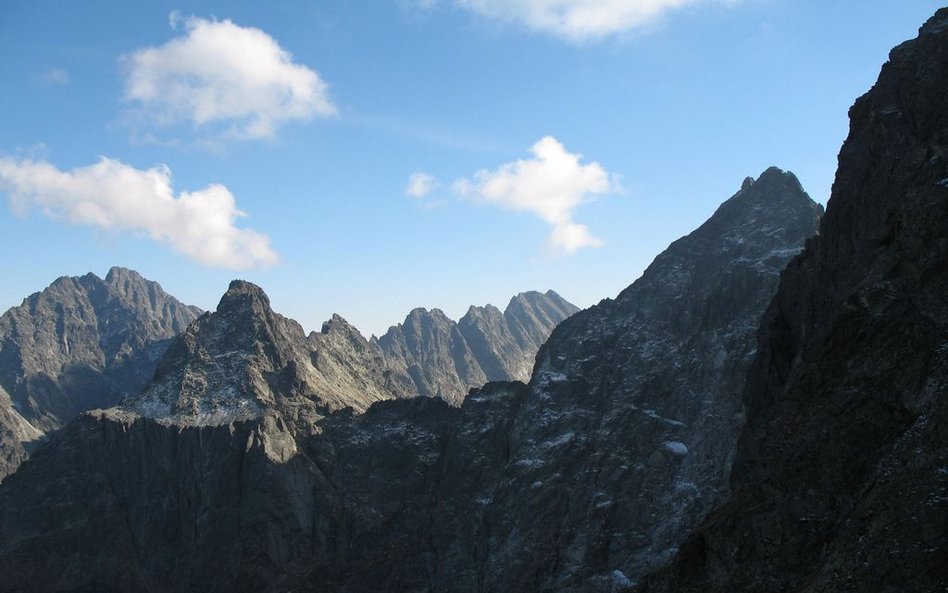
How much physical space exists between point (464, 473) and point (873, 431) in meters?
122

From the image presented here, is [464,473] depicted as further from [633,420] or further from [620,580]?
[620,580]

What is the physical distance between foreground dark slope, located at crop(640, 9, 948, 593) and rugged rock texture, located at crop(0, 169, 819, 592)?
Answer: 213ft

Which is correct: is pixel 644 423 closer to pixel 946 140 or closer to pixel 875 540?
pixel 946 140

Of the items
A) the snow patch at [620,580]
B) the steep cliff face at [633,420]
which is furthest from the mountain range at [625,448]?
the snow patch at [620,580]

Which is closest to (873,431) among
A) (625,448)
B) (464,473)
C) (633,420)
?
(625,448)

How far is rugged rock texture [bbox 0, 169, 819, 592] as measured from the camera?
483ft

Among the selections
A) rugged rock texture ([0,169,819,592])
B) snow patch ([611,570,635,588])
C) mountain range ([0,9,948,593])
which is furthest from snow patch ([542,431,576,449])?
snow patch ([611,570,635,588])

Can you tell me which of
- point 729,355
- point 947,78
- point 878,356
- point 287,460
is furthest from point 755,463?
point 287,460

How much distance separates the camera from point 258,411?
19638 cm

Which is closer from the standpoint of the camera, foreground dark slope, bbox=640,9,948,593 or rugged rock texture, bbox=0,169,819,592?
foreground dark slope, bbox=640,9,948,593

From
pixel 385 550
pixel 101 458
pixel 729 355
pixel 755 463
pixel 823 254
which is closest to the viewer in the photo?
pixel 755 463

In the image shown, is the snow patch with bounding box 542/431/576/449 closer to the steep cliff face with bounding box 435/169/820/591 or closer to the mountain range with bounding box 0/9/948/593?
the steep cliff face with bounding box 435/169/820/591

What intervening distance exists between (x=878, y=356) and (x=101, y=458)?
179 meters

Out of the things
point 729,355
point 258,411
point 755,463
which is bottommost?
point 755,463
